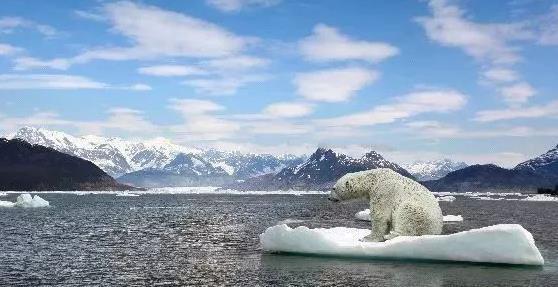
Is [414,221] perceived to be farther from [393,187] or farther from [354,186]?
[354,186]

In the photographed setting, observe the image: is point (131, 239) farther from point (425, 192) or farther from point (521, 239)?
point (521, 239)

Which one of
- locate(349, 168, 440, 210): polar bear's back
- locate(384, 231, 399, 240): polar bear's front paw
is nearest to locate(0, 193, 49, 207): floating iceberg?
locate(349, 168, 440, 210): polar bear's back

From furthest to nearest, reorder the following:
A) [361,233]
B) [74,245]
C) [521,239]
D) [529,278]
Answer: [74,245] → [361,233] → [521,239] → [529,278]

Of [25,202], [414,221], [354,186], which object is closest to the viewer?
[414,221]

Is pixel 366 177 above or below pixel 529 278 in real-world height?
above

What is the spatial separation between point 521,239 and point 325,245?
8.87m

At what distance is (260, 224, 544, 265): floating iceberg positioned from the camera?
27.0m

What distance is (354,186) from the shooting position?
3409 centimetres

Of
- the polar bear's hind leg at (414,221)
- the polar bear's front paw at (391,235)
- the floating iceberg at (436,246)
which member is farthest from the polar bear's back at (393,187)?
the floating iceberg at (436,246)

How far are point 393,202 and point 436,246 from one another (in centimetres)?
422

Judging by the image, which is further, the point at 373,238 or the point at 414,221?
the point at 373,238

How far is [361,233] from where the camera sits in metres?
36.9

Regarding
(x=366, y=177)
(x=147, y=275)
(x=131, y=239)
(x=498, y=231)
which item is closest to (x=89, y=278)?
(x=147, y=275)

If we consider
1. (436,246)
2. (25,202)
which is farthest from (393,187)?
(25,202)
